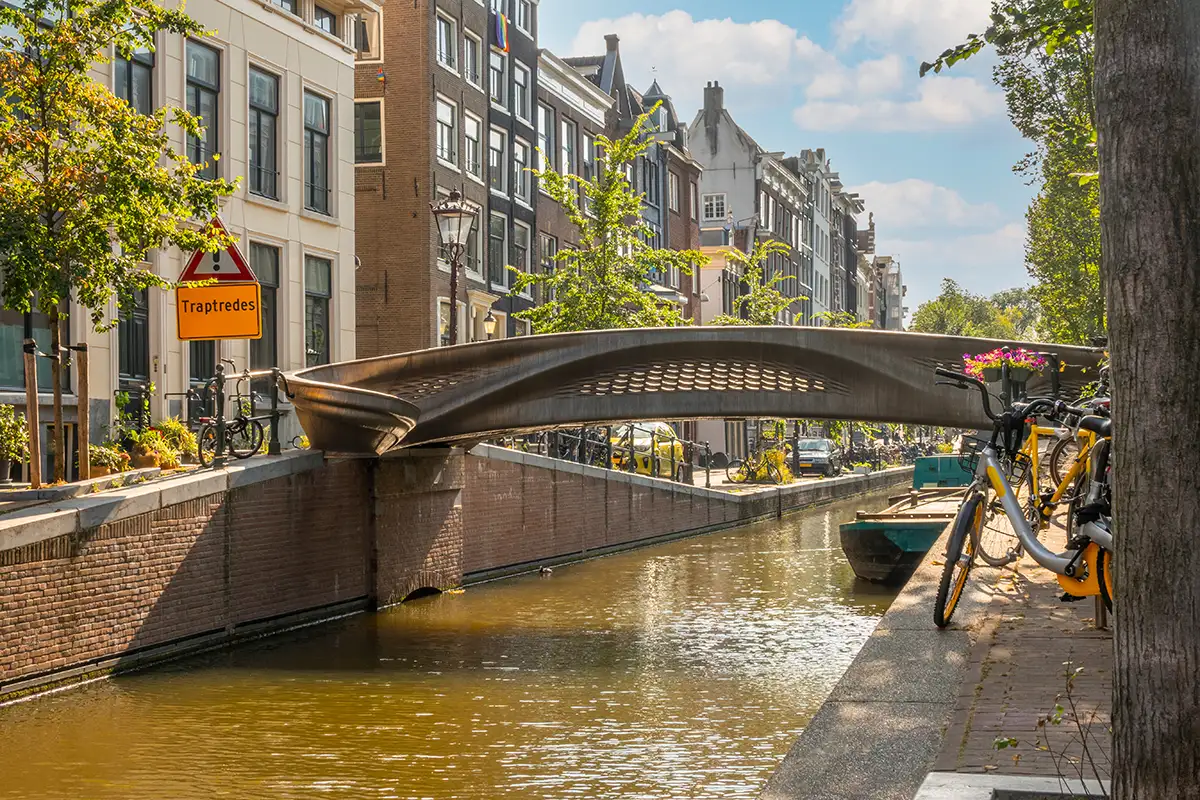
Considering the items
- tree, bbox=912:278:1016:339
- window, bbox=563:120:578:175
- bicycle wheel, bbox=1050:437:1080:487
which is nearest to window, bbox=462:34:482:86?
window, bbox=563:120:578:175

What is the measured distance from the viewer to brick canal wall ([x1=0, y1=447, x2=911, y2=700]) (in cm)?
1160

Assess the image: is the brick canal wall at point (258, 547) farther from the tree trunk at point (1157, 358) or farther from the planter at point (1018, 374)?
the tree trunk at point (1157, 358)

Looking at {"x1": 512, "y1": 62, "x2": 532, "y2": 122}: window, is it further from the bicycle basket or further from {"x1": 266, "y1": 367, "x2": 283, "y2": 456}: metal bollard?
the bicycle basket

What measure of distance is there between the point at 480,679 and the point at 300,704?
1768 millimetres

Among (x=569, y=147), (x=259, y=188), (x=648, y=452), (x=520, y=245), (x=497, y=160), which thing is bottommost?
(x=648, y=452)

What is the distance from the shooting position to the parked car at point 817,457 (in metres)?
45.7

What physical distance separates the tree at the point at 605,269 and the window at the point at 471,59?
439 centimetres

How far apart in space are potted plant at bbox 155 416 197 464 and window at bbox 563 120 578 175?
24.0 metres

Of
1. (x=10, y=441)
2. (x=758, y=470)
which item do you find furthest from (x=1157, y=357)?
(x=758, y=470)

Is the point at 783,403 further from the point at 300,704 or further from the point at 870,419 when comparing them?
the point at 300,704

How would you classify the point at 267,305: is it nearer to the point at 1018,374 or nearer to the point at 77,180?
the point at 77,180

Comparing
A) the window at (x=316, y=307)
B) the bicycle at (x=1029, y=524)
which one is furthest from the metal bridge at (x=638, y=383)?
the window at (x=316, y=307)

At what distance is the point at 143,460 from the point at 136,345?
14.1 feet

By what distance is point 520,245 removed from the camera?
35.9 meters
